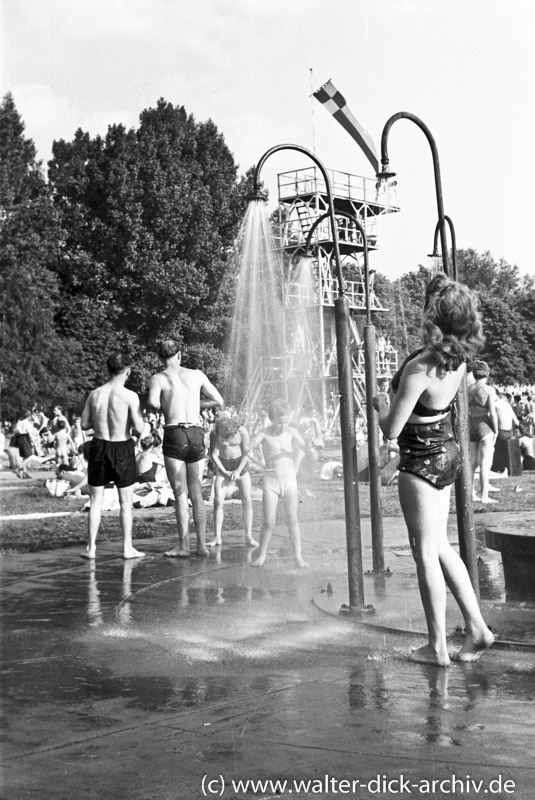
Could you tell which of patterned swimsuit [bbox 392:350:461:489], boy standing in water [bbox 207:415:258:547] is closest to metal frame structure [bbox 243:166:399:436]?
boy standing in water [bbox 207:415:258:547]

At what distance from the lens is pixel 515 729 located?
3939 mm

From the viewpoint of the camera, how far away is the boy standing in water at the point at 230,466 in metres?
10.4

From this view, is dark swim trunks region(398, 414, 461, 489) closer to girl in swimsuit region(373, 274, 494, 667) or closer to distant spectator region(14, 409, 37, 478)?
girl in swimsuit region(373, 274, 494, 667)

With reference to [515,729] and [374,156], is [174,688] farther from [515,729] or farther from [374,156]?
[374,156]

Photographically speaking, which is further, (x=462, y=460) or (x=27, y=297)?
(x=27, y=297)

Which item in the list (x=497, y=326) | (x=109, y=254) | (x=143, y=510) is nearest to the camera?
(x=143, y=510)

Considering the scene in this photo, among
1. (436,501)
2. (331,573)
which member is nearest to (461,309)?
(436,501)

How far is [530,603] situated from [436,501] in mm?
1804

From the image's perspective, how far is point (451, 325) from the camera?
516 cm

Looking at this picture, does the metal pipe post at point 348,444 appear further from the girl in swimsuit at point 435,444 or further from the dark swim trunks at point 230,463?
the dark swim trunks at point 230,463

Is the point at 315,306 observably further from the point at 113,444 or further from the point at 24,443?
the point at 113,444

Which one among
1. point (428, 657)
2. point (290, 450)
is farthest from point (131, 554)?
point (428, 657)

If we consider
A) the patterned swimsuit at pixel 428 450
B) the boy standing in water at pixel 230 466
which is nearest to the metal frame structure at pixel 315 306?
the boy standing in water at pixel 230 466

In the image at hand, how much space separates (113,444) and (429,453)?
4.99 m
